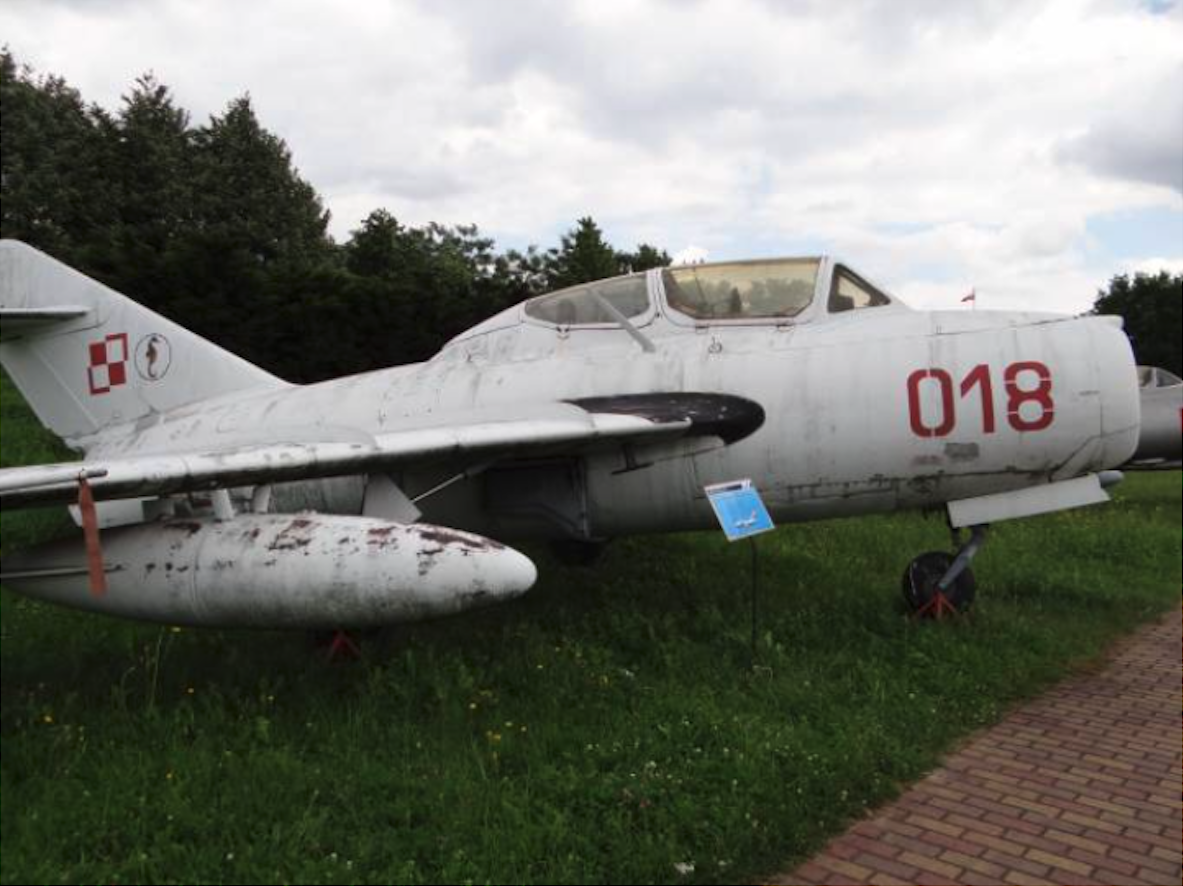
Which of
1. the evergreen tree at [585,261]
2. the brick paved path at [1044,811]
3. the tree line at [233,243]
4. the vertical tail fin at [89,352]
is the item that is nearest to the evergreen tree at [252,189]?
the tree line at [233,243]

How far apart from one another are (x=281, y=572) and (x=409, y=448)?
3.10 feet

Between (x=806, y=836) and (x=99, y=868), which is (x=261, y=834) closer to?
(x=99, y=868)

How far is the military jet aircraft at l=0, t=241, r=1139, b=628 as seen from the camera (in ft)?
13.5

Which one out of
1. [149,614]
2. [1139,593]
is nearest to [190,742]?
[149,614]

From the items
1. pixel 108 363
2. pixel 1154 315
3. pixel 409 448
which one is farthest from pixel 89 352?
pixel 1154 315

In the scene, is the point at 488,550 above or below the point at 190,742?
above

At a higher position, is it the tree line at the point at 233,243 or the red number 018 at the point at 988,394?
the tree line at the point at 233,243

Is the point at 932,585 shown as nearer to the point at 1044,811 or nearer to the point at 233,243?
the point at 1044,811

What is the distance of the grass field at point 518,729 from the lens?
3.19 m

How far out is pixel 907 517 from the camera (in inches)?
439

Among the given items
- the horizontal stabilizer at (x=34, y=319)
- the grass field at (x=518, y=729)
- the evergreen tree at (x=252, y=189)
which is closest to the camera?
the grass field at (x=518, y=729)

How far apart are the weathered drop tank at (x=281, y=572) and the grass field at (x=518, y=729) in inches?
23.6

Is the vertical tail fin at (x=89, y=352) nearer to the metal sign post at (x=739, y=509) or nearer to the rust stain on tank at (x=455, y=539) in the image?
the rust stain on tank at (x=455, y=539)

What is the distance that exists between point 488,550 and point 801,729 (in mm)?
1869
